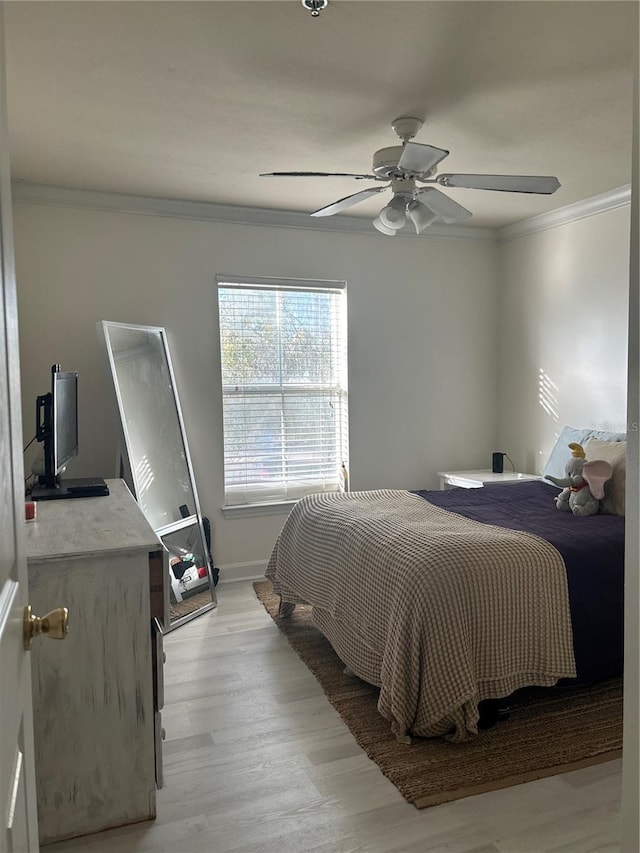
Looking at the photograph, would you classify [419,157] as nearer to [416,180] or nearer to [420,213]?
[416,180]

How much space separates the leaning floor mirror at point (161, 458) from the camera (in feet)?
11.9

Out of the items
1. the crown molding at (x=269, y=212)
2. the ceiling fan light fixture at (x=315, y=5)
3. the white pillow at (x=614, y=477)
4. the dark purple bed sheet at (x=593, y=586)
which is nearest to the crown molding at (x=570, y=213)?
the crown molding at (x=269, y=212)

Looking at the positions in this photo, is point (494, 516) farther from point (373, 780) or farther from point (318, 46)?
point (318, 46)

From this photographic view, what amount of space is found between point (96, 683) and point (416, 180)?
2.39 meters

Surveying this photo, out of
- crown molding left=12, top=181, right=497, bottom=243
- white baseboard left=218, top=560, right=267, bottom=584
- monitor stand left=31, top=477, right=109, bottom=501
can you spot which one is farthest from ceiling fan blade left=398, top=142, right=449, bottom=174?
white baseboard left=218, top=560, right=267, bottom=584

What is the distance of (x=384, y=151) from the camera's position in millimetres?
2750

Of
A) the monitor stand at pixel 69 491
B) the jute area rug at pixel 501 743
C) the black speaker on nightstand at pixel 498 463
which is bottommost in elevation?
the jute area rug at pixel 501 743

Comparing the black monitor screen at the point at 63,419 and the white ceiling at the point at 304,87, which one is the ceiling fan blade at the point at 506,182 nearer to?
the white ceiling at the point at 304,87

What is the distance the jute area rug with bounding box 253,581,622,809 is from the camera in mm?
2094

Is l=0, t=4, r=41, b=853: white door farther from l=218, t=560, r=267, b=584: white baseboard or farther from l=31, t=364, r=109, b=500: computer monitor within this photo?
l=218, t=560, r=267, b=584: white baseboard

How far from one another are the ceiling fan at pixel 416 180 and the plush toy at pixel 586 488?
4.47 ft

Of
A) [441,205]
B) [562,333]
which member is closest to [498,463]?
[562,333]

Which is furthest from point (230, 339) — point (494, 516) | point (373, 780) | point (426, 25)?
point (373, 780)

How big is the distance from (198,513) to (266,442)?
720mm
